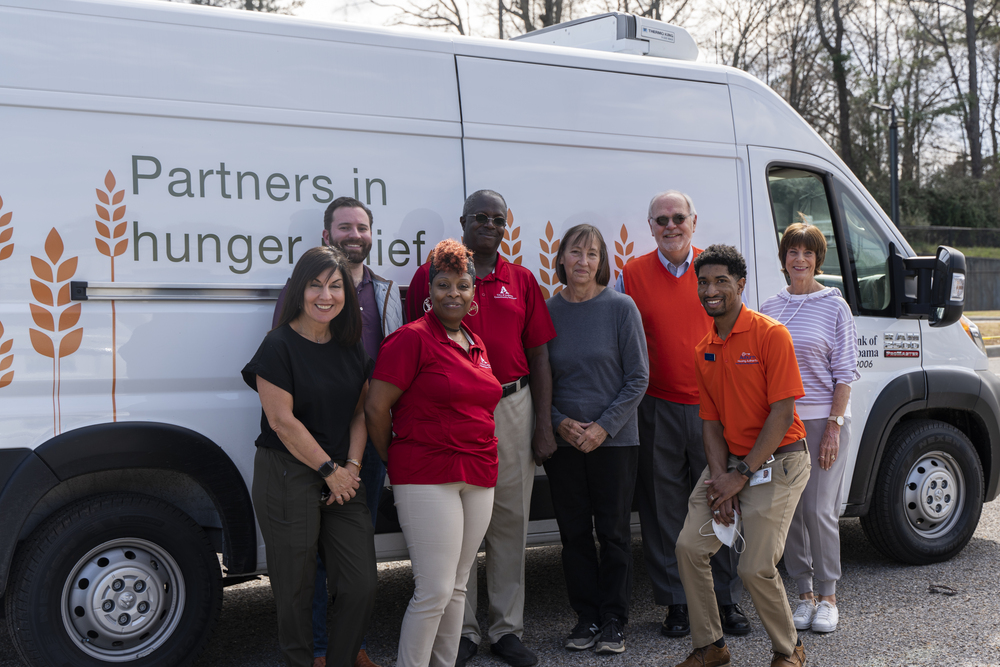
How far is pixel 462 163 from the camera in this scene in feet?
13.0

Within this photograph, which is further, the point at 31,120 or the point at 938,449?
the point at 938,449

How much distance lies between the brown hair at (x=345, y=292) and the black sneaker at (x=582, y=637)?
1.73 m

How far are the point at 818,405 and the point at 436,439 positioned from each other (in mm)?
1995

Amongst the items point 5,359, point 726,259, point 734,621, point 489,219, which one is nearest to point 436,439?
point 489,219

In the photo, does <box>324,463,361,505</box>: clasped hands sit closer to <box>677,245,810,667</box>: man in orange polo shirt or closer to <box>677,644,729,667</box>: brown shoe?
<box>677,245,810,667</box>: man in orange polo shirt

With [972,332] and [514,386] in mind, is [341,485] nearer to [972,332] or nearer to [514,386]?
[514,386]

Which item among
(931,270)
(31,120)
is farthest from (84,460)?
(931,270)

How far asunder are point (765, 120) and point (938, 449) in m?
2.17

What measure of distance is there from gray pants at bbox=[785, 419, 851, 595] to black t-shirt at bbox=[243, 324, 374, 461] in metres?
2.26

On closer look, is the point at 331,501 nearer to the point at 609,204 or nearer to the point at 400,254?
the point at 400,254

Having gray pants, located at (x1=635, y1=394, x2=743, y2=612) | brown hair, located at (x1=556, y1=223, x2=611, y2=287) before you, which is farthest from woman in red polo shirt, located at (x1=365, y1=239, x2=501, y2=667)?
gray pants, located at (x1=635, y1=394, x2=743, y2=612)

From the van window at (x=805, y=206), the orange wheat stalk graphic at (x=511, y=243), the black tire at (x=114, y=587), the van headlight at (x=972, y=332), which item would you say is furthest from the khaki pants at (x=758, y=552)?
the van headlight at (x=972, y=332)

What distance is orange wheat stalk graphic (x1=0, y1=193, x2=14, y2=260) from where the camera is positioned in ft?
10.4

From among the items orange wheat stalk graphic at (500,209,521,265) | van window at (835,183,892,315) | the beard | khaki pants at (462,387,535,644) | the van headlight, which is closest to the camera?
the beard
